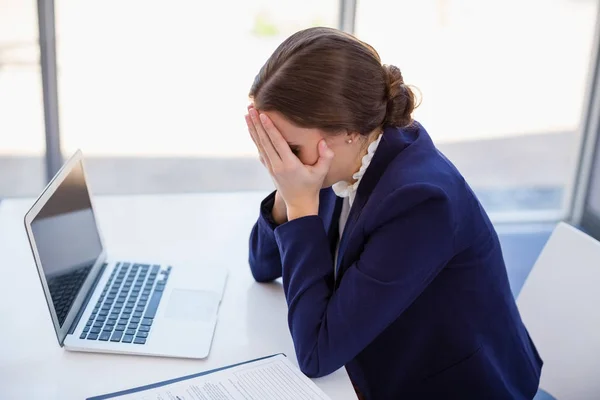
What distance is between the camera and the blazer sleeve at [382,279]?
3.32ft

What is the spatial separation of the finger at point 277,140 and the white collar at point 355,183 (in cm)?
12

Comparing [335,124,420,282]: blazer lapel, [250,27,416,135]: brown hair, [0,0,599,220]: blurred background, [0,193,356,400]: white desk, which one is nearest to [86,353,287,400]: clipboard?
[0,193,356,400]: white desk

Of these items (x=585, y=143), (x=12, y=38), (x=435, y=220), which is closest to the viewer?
(x=435, y=220)

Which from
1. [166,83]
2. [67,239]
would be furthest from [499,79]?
[67,239]

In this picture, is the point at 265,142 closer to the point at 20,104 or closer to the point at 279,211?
the point at 279,211

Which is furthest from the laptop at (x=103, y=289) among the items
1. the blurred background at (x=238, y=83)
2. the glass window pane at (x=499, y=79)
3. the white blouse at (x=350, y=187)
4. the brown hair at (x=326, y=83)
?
the glass window pane at (x=499, y=79)

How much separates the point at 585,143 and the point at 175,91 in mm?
1797

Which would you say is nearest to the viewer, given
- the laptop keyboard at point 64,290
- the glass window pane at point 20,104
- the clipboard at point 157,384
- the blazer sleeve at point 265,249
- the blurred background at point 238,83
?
the clipboard at point 157,384

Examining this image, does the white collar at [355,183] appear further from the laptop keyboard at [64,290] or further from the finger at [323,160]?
the laptop keyboard at [64,290]

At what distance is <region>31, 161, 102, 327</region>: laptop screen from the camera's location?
3.52 ft

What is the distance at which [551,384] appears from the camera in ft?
4.57

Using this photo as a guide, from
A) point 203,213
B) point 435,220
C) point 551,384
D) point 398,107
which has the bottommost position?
point 551,384

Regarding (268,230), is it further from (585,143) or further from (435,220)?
(585,143)

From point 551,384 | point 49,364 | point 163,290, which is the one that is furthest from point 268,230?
point 551,384
